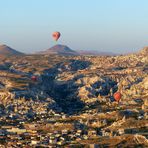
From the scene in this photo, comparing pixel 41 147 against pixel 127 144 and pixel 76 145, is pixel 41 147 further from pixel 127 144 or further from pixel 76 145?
pixel 127 144

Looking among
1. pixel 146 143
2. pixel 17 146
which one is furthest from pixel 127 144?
pixel 17 146

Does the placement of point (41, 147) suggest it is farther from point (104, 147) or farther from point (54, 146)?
point (104, 147)

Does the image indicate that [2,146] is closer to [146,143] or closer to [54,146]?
[54,146]

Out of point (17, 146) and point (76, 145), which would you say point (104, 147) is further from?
point (17, 146)

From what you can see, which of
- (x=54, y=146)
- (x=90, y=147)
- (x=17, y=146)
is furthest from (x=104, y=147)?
(x=17, y=146)

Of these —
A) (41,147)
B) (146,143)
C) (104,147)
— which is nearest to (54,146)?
(41,147)
